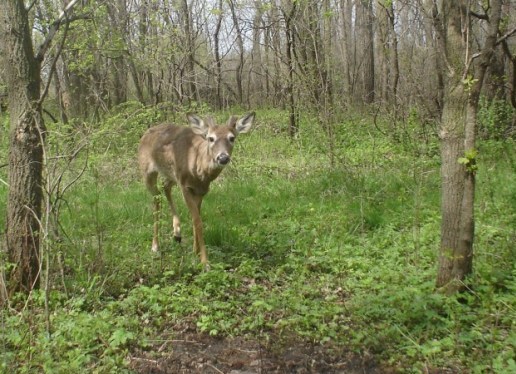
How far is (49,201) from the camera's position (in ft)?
13.1

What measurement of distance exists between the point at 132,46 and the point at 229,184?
8.01 m

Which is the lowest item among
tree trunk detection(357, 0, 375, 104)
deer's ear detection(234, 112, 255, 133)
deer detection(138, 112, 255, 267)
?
deer detection(138, 112, 255, 267)

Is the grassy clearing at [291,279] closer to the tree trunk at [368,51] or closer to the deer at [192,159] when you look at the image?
the deer at [192,159]

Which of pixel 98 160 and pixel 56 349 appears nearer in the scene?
pixel 56 349

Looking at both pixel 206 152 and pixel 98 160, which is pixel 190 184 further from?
pixel 98 160

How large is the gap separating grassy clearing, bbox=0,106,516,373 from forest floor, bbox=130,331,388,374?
0.11 meters

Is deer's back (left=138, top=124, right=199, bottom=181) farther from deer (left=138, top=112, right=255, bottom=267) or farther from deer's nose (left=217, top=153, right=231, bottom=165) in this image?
deer's nose (left=217, top=153, right=231, bottom=165)

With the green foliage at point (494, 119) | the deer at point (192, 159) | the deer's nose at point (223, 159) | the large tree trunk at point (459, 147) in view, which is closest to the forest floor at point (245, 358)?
the large tree trunk at point (459, 147)

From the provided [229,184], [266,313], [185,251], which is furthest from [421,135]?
[266,313]

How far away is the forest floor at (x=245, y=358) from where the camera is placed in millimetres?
3701

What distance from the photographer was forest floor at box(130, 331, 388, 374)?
12.1 feet

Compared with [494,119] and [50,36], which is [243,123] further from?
[494,119]

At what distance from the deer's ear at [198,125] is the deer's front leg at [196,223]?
74cm

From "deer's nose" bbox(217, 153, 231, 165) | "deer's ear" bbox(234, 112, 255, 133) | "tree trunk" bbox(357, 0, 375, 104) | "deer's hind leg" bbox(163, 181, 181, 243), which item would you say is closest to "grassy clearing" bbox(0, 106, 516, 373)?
"deer's hind leg" bbox(163, 181, 181, 243)
